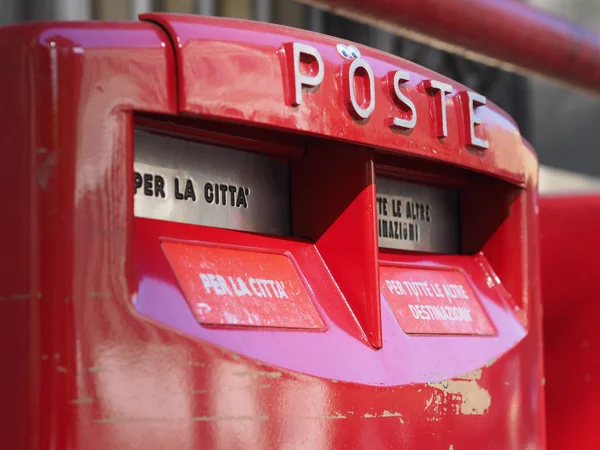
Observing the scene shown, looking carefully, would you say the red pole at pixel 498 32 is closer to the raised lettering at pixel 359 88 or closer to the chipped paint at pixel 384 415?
the raised lettering at pixel 359 88

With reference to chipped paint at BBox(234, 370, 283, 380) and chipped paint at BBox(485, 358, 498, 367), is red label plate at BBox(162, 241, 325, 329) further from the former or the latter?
chipped paint at BBox(485, 358, 498, 367)

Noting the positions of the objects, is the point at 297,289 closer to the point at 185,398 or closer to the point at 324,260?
the point at 324,260

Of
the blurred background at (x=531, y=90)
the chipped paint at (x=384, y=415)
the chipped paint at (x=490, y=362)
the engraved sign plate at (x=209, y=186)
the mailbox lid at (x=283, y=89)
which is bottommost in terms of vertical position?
the chipped paint at (x=384, y=415)

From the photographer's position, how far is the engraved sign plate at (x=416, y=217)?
7.33ft

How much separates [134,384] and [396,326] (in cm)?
61

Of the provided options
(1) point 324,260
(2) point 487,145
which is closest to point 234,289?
(1) point 324,260

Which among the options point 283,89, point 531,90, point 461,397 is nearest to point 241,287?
point 283,89

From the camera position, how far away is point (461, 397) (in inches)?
80.4

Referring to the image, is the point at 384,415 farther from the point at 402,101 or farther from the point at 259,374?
the point at 402,101

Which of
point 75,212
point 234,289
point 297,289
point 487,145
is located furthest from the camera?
point 487,145

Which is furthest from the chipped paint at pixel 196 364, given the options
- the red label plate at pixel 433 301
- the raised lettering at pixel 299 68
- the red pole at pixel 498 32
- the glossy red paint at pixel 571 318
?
the glossy red paint at pixel 571 318

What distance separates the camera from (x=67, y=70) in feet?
5.09

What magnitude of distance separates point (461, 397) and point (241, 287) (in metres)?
0.53

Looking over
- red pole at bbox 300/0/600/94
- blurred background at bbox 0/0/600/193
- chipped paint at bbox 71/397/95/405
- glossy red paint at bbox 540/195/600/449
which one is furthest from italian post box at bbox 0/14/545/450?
blurred background at bbox 0/0/600/193
